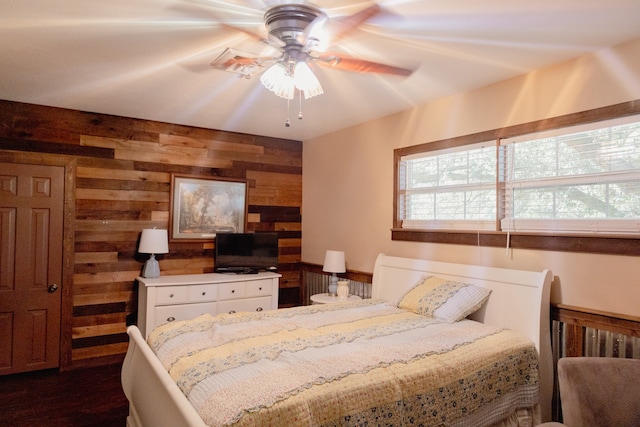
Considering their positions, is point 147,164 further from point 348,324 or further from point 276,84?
point 348,324

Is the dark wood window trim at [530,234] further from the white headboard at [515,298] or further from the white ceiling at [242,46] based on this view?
the white ceiling at [242,46]

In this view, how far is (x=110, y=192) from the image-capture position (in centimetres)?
412

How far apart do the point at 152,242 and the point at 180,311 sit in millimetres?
744

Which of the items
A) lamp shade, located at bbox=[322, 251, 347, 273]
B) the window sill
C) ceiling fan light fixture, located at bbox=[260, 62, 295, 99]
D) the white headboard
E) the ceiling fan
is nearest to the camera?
the ceiling fan

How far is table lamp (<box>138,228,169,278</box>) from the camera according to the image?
13.2ft

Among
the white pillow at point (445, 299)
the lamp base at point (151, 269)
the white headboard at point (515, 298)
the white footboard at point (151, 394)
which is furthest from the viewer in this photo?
the lamp base at point (151, 269)

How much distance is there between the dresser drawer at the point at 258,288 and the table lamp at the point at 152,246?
93 centimetres

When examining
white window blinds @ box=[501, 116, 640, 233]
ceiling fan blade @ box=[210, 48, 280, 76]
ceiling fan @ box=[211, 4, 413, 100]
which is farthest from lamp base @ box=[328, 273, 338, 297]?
ceiling fan blade @ box=[210, 48, 280, 76]

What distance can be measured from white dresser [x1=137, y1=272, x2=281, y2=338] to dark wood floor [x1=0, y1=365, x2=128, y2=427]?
1.85ft

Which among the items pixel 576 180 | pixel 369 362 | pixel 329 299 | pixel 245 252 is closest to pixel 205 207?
pixel 245 252

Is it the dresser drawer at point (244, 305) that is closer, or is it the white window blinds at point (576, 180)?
the white window blinds at point (576, 180)

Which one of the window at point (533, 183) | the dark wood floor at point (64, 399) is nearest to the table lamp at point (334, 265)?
the window at point (533, 183)

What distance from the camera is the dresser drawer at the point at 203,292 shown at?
3992mm

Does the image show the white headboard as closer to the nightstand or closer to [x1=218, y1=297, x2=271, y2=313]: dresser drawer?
the nightstand
